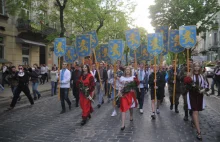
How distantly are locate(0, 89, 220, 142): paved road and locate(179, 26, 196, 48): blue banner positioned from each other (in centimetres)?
287

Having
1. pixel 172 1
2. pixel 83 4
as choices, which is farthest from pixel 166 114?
pixel 172 1

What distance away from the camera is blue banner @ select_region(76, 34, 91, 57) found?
9.88m

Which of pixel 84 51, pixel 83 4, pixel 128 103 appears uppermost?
pixel 83 4

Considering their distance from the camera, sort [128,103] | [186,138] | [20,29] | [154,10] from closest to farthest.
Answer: [186,138] → [128,103] → [20,29] → [154,10]

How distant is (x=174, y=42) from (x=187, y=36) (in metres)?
0.96

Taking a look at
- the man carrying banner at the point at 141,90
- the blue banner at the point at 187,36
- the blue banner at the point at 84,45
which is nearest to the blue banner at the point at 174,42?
the blue banner at the point at 187,36

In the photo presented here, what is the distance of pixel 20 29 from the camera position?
20609mm

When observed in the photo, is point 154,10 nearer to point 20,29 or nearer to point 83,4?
point 83,4

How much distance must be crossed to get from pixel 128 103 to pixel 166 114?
2197 mm

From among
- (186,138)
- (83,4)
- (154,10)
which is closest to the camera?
(186,138)

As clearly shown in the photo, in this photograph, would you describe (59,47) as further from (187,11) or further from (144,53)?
(187,11)

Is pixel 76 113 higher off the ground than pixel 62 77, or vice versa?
pixel 62 77

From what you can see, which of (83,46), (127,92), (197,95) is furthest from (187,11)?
(197,95)

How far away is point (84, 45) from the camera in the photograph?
393 inches
